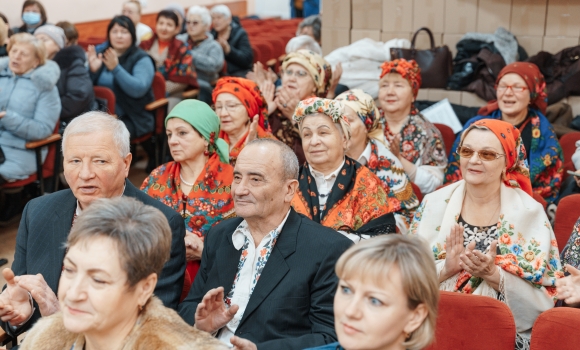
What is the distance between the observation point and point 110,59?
5465 mm

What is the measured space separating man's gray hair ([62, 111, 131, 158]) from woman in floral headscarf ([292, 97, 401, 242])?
86 centimetres

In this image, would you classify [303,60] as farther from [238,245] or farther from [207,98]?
[238,245]

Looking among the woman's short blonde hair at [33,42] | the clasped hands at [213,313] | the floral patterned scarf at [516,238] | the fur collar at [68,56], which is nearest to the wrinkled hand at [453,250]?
the floral patterned scarf at [516,238]

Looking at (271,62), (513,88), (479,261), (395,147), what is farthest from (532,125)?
(271,62)

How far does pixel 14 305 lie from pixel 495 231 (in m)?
1.73

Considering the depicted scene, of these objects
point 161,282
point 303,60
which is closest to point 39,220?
point 161,282

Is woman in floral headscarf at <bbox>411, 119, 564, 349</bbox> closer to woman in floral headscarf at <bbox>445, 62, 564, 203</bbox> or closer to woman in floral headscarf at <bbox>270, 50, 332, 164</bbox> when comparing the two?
woman in floral headscarf at <bbox>445, 62, 564, 203</bbox>

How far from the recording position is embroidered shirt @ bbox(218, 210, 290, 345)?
220 centimetres

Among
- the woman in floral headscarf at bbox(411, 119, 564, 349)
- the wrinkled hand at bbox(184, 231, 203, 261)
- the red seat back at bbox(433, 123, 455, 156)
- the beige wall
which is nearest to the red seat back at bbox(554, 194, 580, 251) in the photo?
the woman in floral headscarf at bbox(411, 119, 564, 349)

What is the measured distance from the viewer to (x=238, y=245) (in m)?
2.30

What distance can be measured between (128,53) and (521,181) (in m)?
3.80

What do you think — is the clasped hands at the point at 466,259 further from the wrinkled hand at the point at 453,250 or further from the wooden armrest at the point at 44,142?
the wooden armrest at the point at 44,142

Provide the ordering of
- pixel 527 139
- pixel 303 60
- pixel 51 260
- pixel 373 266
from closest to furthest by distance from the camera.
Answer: pixel 373 266, pixel 51 260, pixel 527 139, pixel 303 60

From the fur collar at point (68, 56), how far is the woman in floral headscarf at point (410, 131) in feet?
7.87
